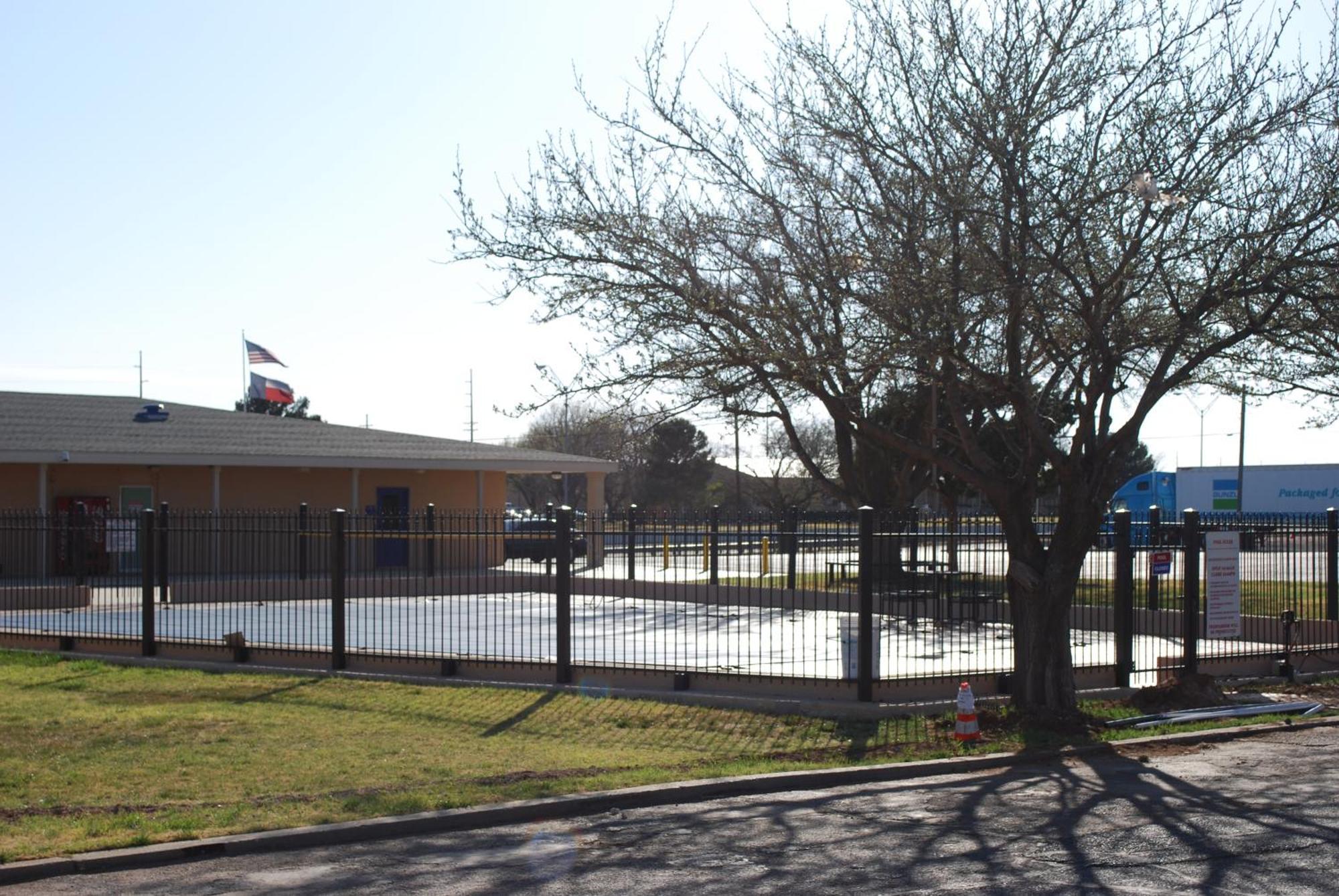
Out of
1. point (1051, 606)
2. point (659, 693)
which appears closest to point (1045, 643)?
point (1051, 606)

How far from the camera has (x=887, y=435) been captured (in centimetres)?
1354

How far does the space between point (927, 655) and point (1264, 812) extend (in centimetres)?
729

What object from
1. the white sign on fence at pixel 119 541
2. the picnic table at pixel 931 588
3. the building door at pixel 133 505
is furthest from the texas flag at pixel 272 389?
the picnic table at pixel 931 588

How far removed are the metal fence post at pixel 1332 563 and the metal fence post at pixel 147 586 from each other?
15088 mm

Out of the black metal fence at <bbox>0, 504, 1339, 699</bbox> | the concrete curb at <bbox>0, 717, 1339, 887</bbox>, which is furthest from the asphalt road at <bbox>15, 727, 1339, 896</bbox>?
the black metal fence at <bbox>0, 504, 1339, 699</bbox>

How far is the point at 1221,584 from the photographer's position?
→ 15.6 metres

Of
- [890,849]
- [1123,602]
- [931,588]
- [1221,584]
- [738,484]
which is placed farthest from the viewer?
[738,484]

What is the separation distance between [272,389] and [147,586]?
27.9 metres

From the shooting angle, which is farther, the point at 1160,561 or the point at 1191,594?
the point at 1160,561

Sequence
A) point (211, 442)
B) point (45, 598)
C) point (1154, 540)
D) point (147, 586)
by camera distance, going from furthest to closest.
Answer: point (211, 442)
point (45, 598)
point (147, 586)
point (1154, 540)

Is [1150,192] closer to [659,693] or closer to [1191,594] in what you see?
[1191,594]

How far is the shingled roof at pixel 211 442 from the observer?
3120cm


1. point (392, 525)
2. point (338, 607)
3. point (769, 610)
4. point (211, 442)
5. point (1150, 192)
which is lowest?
point (769, 610)

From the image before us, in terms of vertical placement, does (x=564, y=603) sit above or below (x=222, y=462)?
below
